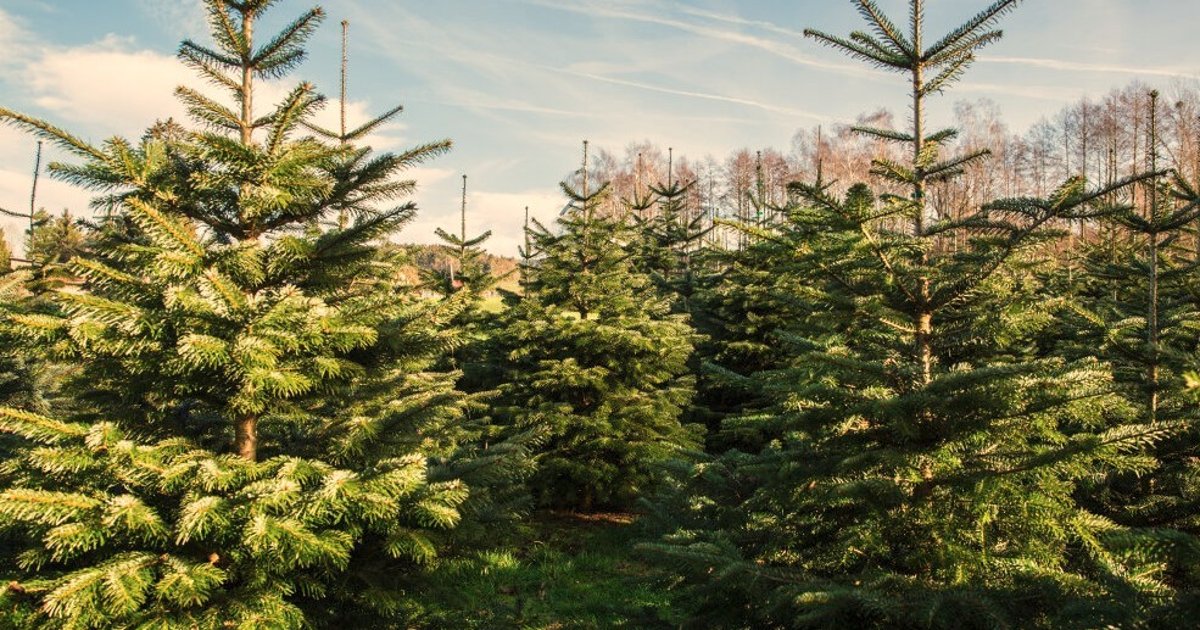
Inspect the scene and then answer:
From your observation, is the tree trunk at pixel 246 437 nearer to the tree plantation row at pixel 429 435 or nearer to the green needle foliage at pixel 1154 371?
the tree plantation row at pixel 429 435

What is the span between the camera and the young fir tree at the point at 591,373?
898 centimetres

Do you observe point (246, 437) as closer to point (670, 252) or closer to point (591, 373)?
point (591, 373)

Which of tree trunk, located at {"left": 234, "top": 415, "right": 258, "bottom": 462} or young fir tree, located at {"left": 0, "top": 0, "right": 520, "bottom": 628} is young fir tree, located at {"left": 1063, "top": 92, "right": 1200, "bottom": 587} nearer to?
young fir tree, located at {"left": 0, "top": 0, "right": 520, "bottom": 628}

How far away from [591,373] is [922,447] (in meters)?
6.08

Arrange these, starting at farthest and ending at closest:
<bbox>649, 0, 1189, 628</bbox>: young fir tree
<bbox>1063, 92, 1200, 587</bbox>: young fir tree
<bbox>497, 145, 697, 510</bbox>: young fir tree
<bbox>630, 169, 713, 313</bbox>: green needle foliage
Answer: <bbox>630, 169, 713, 313</bbox>: green needle foliage → <bbox>497, 145, 697, 510</bbox>: young fir tree → <bbox>1063, 92, 1200, 587</bbox>: young fir tree → <bbox>649, 0, 1189, 628</bbox>: young fir tree

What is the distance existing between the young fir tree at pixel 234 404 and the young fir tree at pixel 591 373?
4948 mm

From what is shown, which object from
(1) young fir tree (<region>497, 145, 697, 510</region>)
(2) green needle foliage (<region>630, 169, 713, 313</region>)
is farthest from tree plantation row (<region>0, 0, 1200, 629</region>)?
(2) green needle foliage (<region>630, 169, 713, 313</region>)

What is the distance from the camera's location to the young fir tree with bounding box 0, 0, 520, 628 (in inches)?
117

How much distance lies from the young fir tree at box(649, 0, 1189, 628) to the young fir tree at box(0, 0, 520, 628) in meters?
1.72

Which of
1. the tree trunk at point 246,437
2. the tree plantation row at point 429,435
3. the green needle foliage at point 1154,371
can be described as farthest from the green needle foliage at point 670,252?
the tree trunk at point 246,437

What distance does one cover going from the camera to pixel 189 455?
10.7 ft

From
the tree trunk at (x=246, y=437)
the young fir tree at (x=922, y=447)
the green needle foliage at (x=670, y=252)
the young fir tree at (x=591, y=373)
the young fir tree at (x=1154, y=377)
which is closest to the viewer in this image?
the young fir tree at (x=922, y=447)

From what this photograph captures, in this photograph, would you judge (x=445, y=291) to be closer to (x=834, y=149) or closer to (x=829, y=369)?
(x=829, y=369)

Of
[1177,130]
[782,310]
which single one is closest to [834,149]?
[1177,130]
